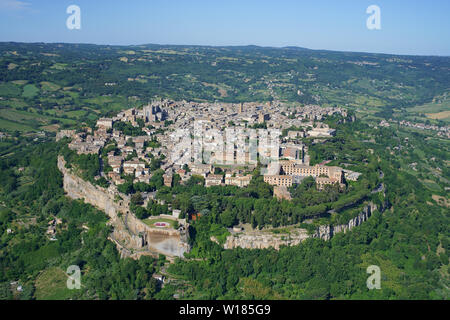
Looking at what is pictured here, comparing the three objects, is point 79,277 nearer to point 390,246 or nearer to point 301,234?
point 301,234

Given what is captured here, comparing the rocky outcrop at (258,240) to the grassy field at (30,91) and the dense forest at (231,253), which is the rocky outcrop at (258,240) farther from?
the grassy field at (30,91)

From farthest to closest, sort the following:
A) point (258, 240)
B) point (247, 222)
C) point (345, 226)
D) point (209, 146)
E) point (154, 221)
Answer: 1. point (209, 146)
2. point (345, 226)
3. point (247, 222)
4. point (154, 221)
5. point (258, 240)

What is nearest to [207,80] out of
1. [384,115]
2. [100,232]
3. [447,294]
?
[384,115]

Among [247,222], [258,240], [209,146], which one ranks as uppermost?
[209,146]

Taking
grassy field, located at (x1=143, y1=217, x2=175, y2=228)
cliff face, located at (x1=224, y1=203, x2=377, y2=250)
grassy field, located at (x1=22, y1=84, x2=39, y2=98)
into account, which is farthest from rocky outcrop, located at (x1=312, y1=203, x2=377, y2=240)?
grassy field, located at (x1=22, y1=84, x2=39, y2=98)

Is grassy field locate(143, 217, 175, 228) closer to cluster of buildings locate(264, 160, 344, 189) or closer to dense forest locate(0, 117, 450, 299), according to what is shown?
dense forest locate(0, 117, 450, 299)

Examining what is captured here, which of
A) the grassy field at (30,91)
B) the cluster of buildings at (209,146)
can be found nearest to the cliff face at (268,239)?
the cluster of buildings at (209,146)

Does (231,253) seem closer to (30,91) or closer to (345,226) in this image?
(345,226)

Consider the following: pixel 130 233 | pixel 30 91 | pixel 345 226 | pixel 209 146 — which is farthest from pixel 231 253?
pixel 30 91
